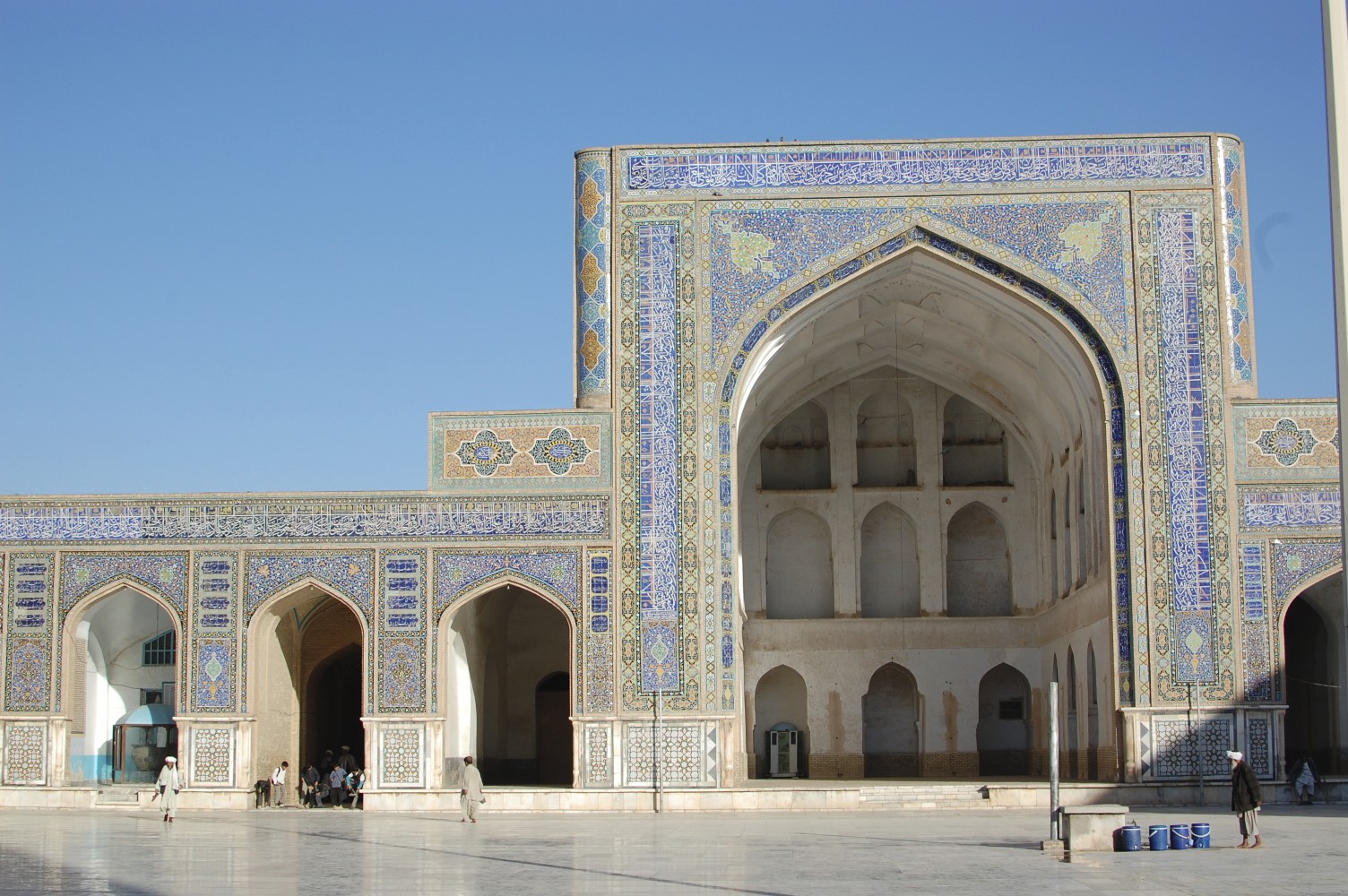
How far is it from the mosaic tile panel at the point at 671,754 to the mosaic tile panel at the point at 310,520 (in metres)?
1.93

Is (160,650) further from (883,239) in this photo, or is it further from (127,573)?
(883,239)

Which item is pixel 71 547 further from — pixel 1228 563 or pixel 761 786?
pixel 1228 563

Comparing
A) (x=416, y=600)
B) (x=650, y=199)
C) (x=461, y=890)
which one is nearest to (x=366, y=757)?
(x=416, y=600)

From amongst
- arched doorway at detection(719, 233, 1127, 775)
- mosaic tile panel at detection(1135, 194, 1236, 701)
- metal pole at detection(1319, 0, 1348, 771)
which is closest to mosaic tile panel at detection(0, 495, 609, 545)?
arched doorway at detection(719, 233, 1127, 775)

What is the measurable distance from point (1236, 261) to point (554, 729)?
930 centimetres

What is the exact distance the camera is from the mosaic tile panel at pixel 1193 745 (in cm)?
1709

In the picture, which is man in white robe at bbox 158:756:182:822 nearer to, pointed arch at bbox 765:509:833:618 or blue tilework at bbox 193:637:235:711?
blue tilework at bbox 193:637:235:711

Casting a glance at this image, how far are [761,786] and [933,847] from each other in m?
5.53

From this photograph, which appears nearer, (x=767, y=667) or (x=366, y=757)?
(x=366, y=757)

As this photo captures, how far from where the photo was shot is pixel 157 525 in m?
17.8

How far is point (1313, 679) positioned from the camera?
64.6 ft

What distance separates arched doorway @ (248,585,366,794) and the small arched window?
4.67ft

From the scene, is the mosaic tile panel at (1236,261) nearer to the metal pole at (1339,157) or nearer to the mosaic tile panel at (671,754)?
the mosaic tile panel at (671,754)

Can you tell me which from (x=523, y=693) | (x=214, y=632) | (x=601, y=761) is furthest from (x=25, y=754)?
(x=523, y=693)
